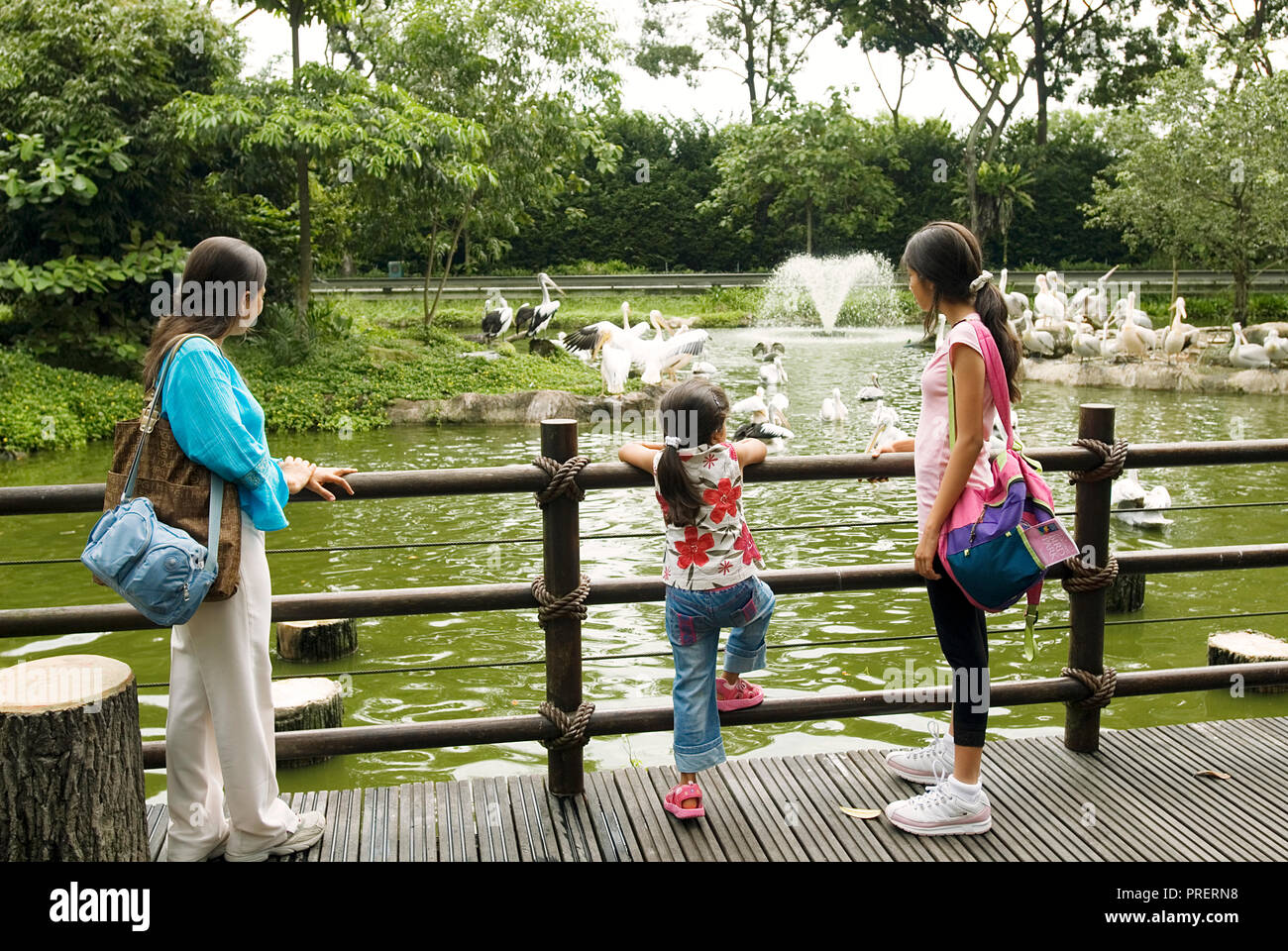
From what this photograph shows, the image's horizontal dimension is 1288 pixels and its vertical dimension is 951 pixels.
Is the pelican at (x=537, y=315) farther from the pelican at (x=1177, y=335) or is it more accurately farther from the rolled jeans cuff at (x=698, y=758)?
the rolled jeans cuff at (x=698, y=758)

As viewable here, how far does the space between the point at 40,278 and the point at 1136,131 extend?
16.2m

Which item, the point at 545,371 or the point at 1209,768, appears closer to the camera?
the point at 1209,768

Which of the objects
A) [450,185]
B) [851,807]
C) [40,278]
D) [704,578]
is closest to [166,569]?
[704,578]

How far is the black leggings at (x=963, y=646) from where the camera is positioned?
3016mm

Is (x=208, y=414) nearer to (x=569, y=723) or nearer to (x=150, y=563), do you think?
(x=150, y=563)

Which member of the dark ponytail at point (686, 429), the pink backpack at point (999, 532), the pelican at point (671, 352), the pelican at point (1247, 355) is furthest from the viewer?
the pelican at point (1247, 355)

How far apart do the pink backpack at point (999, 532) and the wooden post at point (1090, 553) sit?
2.08 ft

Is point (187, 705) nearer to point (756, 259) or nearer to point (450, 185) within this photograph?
point (450, 185)

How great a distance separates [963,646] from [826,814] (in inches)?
24.1

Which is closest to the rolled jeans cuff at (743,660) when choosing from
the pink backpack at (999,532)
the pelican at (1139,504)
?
the pink backpack at (999,532)

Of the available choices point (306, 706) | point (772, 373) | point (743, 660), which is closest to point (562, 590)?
point (743, 660)

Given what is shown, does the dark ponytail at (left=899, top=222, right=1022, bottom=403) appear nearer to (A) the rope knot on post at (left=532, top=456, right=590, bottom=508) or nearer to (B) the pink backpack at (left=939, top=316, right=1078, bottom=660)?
(B) the pink backpack at (left=939, top=316, right=1078, bottom=660)

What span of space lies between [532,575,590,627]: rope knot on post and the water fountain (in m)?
20.0

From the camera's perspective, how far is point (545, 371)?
15.8 metres
